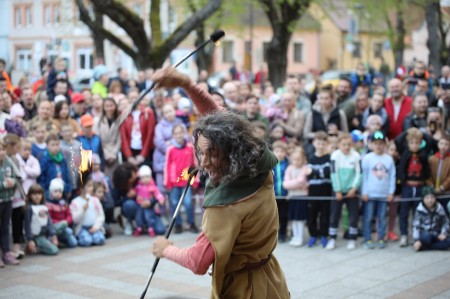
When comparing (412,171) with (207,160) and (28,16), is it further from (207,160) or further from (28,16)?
(28,16)

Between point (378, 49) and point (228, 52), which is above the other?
point (378, 49)

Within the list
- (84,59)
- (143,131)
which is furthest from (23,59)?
(143,131)

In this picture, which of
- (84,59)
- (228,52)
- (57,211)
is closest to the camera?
(57,211)

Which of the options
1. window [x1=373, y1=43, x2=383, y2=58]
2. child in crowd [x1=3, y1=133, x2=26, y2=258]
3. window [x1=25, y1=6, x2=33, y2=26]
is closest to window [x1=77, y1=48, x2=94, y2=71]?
window [x1=25, y1=6, x2=33, y2=26]

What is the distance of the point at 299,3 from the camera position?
66.1ft

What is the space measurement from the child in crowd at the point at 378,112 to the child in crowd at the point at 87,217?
409 centimetres

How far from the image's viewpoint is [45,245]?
882 cm

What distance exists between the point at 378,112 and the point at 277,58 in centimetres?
1042

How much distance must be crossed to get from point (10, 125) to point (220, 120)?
20.8 ft

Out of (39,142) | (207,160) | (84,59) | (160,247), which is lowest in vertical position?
(160,247)

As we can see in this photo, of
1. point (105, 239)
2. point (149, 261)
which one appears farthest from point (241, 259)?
point (105, 239)

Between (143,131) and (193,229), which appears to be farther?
(143,131)

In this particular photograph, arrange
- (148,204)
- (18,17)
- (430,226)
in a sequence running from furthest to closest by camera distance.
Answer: (18,17) → (148,204) → (430,226)

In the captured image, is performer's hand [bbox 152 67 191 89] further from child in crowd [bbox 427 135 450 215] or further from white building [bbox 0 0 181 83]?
white building [bbox 0 0 181 83]
